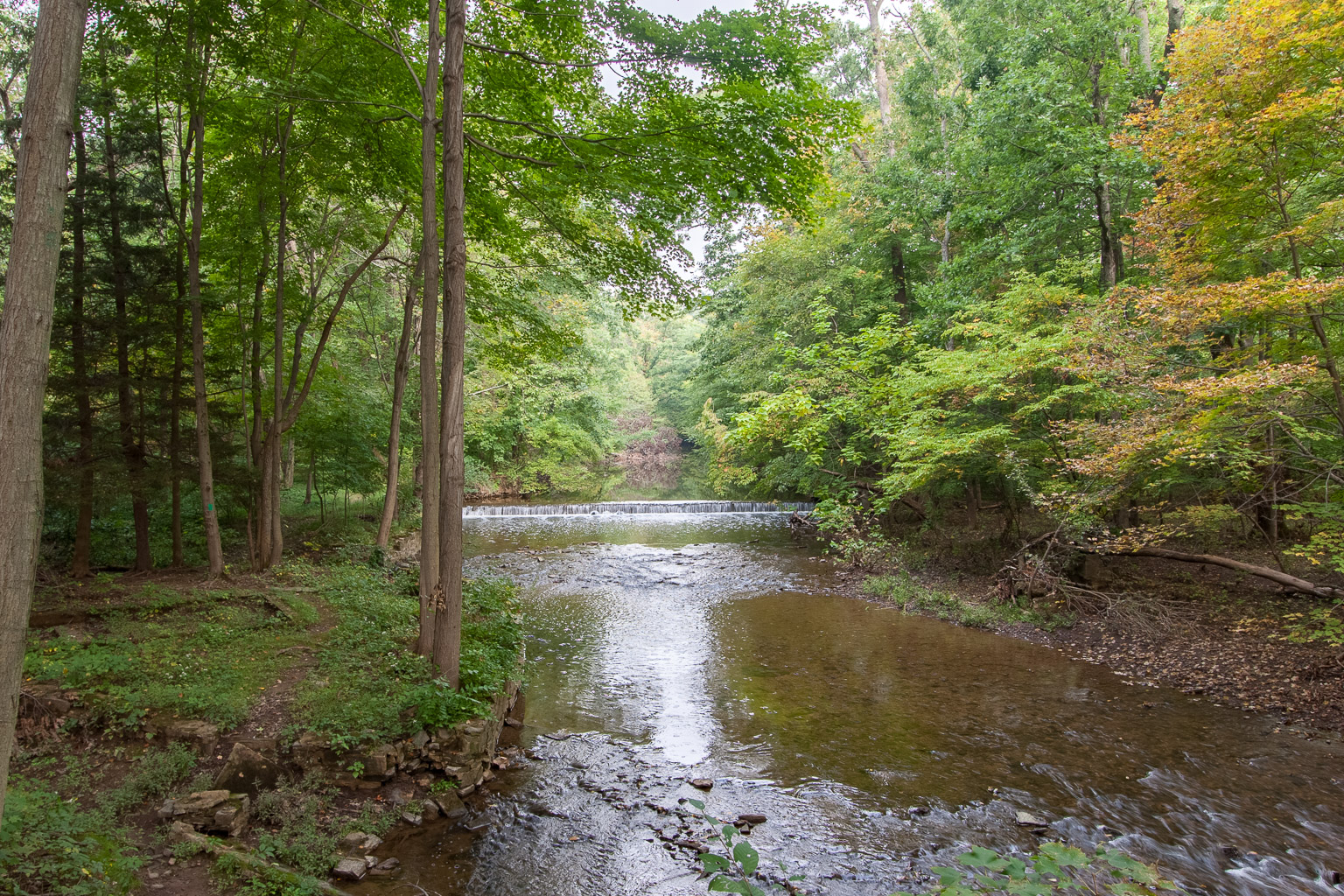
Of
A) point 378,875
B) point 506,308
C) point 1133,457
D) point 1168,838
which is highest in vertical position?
point 506,308

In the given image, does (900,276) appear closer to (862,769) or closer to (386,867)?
(862,769)

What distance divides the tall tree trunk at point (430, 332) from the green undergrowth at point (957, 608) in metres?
8.20

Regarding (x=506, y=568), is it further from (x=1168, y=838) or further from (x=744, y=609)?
(x=1168, y=838)

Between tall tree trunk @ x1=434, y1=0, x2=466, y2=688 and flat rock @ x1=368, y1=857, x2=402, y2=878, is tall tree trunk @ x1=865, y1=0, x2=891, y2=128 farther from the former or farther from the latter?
flat rock @ x1=368, y1=857, x2=402, y2=878

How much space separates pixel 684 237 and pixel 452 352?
11.2ft

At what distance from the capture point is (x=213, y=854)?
12.6 feet

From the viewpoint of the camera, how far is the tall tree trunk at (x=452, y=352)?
5684mm

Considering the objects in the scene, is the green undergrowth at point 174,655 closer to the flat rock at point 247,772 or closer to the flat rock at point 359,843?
the flat rock at point 247,772

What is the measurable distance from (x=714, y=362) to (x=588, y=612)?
13.2 meters

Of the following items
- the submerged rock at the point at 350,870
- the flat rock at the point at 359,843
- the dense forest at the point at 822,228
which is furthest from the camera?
the dense forest at the point at 822,228

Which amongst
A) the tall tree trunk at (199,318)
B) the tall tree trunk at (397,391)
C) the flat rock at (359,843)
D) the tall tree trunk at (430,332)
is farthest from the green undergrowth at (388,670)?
the tall tree trunk at (397,391)

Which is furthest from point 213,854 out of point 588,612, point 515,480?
point 515,480

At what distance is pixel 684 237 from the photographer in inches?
305

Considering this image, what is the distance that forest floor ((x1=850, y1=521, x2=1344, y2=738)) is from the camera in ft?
22.0
